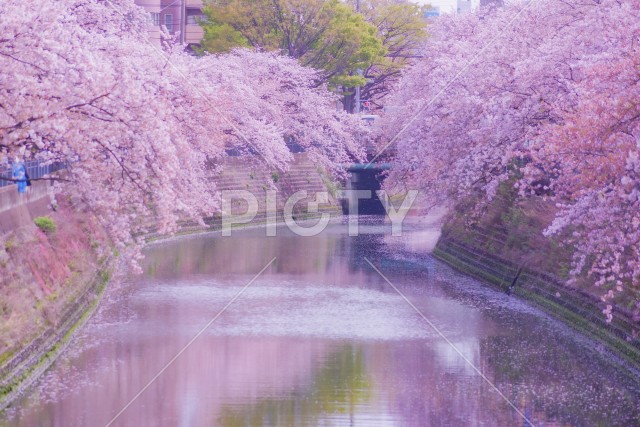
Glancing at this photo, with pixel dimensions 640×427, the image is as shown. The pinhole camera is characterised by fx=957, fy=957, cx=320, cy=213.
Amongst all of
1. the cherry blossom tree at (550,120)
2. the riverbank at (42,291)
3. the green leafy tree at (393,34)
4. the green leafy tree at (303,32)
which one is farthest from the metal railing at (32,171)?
the green leafy tree at (393,34)

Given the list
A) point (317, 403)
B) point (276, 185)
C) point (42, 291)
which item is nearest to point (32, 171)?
point (42, 291)

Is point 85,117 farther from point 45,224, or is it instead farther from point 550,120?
point 550,120

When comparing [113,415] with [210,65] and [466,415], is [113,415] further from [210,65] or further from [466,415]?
[210,65]

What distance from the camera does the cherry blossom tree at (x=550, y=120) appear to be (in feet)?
56.2

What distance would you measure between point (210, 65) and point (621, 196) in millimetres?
31140

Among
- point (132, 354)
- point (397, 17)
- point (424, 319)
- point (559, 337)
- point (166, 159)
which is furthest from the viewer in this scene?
point (397, 17)

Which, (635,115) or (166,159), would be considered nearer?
(635,115)

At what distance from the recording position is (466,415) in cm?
1551

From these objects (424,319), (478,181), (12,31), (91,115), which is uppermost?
(12,31)

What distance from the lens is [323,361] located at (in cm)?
1942

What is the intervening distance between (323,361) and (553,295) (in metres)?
9.36

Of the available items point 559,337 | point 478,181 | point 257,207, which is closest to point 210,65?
point 257,207

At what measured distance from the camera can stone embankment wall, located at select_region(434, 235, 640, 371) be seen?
2062cm

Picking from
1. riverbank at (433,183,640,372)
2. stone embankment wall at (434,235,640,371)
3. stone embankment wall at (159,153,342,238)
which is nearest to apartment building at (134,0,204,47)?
stone embankment wall at (159,153,342,238)
